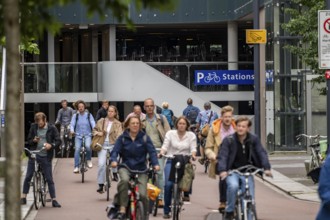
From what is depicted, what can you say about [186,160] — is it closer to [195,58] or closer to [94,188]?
[94,188]

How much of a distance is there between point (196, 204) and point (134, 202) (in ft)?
15.4

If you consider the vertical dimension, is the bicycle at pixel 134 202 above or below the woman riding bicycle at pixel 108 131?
below

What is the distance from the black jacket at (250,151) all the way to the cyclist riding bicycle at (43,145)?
206 inches

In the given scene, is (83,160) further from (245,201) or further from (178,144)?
(245,201)

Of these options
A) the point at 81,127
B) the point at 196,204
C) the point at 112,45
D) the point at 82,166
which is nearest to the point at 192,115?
the point at 81,127

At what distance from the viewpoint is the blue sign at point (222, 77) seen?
3741 cm

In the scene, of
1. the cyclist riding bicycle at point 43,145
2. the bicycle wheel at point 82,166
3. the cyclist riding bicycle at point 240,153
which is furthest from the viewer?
the bicycle wheel at point 82,166

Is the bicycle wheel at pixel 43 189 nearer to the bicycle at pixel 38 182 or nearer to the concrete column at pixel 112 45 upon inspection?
the bicycle at pixel 38 182

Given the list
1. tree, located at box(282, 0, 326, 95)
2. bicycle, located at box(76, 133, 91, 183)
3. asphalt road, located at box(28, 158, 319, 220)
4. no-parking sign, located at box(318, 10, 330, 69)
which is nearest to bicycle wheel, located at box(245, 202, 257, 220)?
asphalt road, located at box(28, 158, 319, 220)

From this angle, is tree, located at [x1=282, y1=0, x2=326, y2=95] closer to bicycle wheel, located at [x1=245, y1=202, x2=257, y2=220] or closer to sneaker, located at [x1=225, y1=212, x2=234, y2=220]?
sneaker, located at [x1=225, y1=212, x2=234, y2=220]

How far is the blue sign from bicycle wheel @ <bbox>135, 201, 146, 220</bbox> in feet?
83.1

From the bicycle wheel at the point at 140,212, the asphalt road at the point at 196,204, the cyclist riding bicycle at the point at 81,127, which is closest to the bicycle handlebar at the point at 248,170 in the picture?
the bicycle wheel at the point at 140,212

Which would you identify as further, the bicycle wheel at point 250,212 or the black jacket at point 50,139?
the black jacket at point 50,139

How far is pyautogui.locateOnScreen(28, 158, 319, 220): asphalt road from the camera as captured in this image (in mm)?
15078
